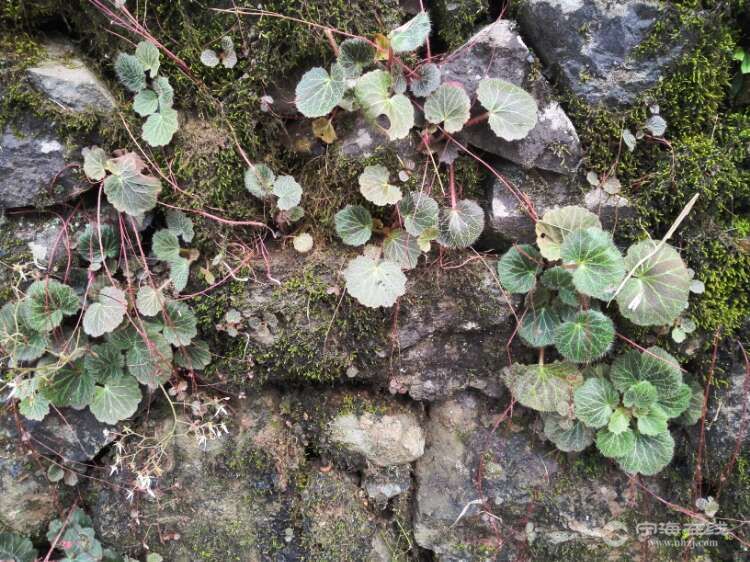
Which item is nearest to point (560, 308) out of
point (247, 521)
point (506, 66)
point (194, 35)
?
point (506, 66)

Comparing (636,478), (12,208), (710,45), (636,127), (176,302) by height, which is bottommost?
(636,478)

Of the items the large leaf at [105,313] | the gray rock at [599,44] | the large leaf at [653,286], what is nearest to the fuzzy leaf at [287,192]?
the large leaf at [105,313]

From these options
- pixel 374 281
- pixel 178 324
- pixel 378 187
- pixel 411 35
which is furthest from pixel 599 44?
pixel 178 324

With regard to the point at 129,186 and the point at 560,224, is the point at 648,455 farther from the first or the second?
the point at 129,186

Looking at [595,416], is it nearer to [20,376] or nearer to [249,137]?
[249,137]

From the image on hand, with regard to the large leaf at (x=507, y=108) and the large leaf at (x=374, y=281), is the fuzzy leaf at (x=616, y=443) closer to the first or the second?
the large leaf at (x=374, y=281)

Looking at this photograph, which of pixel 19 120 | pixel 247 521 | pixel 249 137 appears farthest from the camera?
pixel 247 521

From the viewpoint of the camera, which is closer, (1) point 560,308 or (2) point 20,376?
(2) point 20,376
